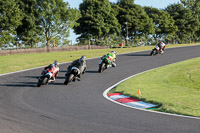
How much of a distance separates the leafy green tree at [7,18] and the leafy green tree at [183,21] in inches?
2029


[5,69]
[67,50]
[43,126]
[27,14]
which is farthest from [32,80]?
[27,14]

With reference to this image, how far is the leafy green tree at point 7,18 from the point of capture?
45.8 metres

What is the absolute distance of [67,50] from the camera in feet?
132

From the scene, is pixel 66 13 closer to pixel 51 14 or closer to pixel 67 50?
pixel 51 14

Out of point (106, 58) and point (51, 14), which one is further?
point (51, 14)

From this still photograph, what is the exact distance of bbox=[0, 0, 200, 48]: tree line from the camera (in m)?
49.1

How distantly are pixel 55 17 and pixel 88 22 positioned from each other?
941 centimetres

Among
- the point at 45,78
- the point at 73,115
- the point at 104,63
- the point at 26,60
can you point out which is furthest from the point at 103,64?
the point at 26,60

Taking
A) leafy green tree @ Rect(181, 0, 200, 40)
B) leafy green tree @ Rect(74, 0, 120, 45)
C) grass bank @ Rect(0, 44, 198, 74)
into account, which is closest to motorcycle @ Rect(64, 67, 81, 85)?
grass bank @ Rect(0, 44, 198, 74)

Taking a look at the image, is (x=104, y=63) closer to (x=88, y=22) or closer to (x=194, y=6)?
(x=88, y=22)

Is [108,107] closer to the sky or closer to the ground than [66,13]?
closer to the ground

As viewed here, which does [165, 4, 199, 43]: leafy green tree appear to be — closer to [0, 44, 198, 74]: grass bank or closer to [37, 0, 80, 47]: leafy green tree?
[37, 0, 80, 47]: leafy green tree

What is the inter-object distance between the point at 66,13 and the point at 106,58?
40223 mm

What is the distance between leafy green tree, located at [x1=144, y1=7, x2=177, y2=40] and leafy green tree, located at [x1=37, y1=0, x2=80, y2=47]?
29.9m
